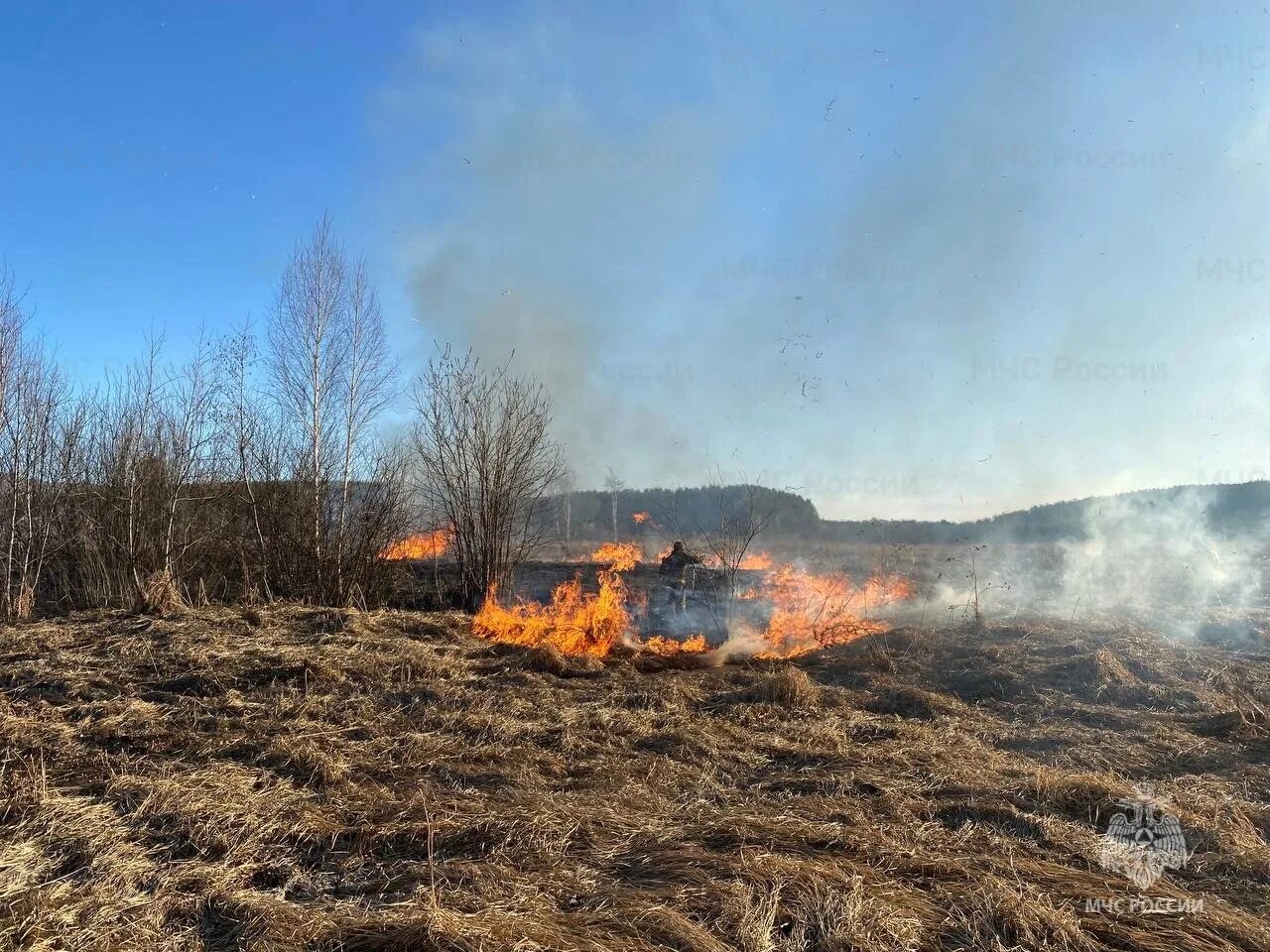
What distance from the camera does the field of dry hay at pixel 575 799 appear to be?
8.73 ft

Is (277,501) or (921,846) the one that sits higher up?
(277,501)

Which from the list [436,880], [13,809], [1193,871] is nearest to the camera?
[436,880]

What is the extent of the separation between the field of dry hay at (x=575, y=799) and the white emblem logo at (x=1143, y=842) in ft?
0.28

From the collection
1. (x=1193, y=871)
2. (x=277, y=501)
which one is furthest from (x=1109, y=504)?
(x=277, y=501)

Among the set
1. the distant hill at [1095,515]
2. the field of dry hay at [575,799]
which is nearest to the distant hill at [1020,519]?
the distant hill at [1095,515]

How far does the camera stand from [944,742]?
570cm

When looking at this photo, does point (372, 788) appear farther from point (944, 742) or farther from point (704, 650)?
point (704, 650)

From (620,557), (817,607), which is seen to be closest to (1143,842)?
(817,607)

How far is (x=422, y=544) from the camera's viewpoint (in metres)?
12.8

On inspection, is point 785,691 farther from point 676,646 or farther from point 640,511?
point 640,511

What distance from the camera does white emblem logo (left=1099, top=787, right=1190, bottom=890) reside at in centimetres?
328

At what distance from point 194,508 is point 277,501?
68.5 inches

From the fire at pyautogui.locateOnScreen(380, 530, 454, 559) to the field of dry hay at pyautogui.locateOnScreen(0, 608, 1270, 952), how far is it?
166 inches

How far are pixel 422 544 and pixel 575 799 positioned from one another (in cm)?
961
